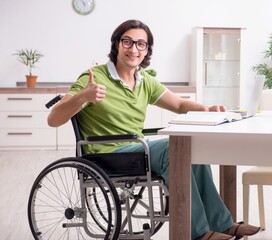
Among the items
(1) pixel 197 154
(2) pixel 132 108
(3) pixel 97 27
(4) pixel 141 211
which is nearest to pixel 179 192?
(1) pixel 197 154

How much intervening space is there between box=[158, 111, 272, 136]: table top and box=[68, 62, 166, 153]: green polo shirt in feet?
1.96

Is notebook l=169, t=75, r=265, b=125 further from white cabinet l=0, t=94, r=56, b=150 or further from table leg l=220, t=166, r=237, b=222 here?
white cabinet l=0, t=94, r=56, b=150

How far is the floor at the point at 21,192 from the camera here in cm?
374

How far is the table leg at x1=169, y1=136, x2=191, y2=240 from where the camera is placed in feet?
7.98

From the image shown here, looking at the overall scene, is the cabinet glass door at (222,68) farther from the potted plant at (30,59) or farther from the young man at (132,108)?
the young man at (132,108)

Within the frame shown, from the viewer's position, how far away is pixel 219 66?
25.7 ft

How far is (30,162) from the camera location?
649 centimetres

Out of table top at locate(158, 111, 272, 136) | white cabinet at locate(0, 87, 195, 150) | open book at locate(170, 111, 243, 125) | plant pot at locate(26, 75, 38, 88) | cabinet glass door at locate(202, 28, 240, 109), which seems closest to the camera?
table top at locate(158, 111, 272, 136)

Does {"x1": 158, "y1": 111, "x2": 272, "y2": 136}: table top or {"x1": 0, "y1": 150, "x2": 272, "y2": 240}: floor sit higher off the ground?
{"x1": 158, "y1": 111, "x2": 272, "y2": 136}: table top

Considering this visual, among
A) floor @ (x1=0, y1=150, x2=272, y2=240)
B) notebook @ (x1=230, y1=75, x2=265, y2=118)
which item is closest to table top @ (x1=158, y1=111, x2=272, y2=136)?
notebook @ (x1=230, y1=75, x2=265, y2=118)

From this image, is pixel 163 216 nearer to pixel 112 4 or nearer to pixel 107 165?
pixel 107 165

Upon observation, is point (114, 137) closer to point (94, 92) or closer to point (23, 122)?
point (94, 92)

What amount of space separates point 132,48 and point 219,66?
465 cm

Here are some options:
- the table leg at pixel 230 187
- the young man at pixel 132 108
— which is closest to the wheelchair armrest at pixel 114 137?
the young man at pixel 132 108
